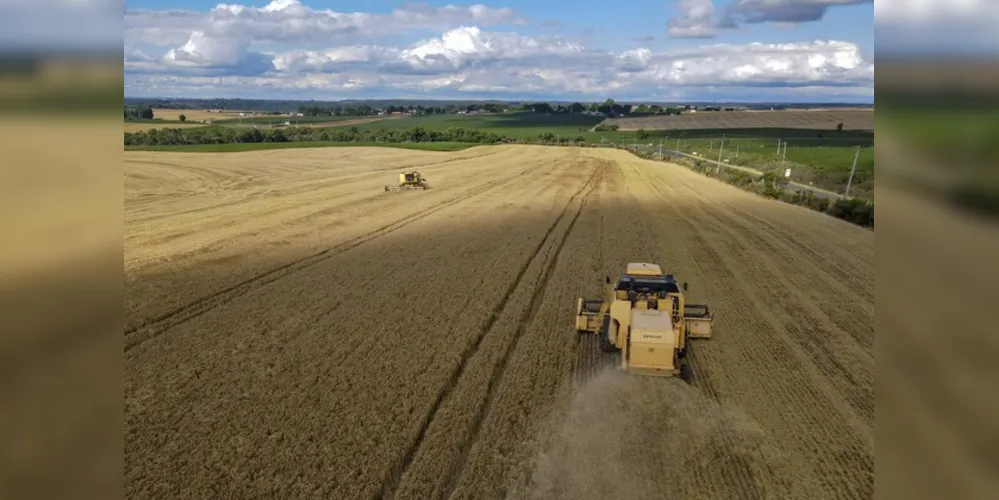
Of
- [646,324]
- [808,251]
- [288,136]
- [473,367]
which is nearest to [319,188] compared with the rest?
[808,251]

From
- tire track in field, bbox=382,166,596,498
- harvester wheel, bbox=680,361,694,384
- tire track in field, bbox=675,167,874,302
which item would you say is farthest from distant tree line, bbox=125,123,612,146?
harvester wheel, bbox=680,361,694,384

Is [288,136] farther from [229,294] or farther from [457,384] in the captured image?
[457,384]

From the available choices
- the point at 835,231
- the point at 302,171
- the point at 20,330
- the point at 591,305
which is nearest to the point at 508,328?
the point at 591,305

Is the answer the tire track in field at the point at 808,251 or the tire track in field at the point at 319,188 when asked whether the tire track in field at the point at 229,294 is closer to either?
the tire track in field at the point at 319,188

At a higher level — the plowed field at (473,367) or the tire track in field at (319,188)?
the tire track in field at (319,188)

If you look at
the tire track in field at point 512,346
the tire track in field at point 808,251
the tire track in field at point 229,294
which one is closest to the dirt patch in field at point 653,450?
the tire track in field at point 512,346

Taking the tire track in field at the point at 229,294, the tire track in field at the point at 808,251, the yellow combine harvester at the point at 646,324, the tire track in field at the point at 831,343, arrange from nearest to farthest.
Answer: the yellow combine harvester at the point at 646,324 < the tire track in field at the point at 831,343 < the tire track in field at the point at 229,294 < the tire track in field at the point at 808,251
